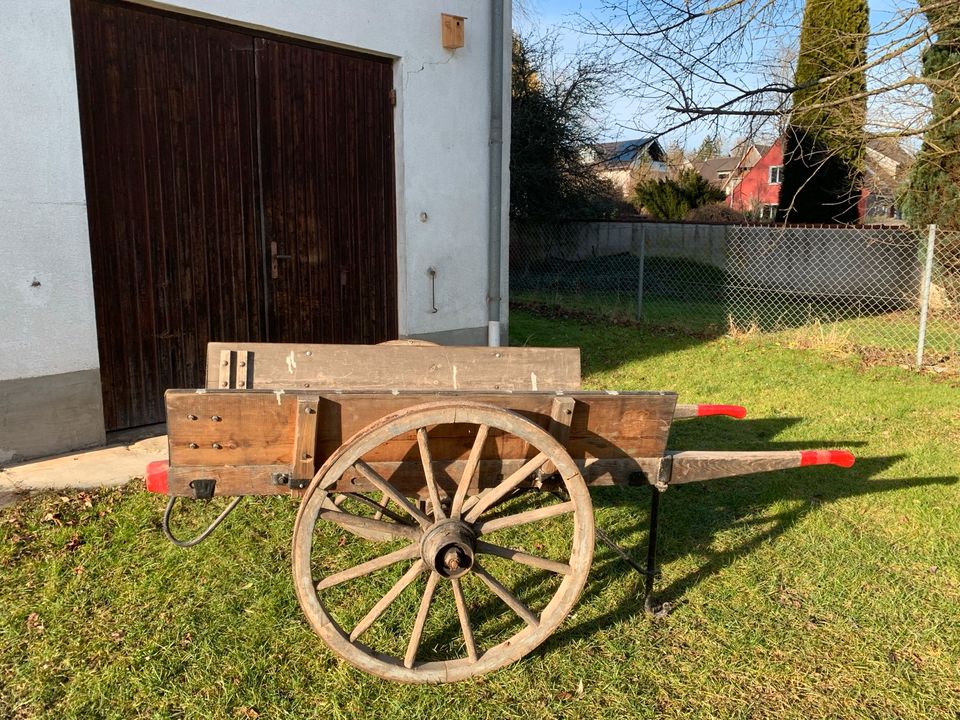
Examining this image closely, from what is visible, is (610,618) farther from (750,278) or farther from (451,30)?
(750,278)

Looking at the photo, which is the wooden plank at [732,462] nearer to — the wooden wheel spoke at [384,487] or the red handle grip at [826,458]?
the red handle grip at [826,458]

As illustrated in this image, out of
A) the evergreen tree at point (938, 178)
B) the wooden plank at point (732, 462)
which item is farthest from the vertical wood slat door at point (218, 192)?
the evergreen tree at point (938, 178)

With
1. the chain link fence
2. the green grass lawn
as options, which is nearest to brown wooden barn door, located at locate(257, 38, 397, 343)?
the green grass lawn

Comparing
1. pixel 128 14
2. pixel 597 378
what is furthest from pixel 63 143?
pixel 597 378

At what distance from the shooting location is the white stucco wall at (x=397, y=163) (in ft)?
14.9

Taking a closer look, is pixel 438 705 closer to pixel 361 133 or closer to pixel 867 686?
pixel 867 686

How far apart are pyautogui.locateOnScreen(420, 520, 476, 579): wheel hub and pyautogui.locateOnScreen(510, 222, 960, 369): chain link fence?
25.8 feet

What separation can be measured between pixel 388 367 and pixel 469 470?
997 millimetres

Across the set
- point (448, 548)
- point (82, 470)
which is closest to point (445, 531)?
point (448, 548)

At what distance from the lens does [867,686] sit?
2.74 meters

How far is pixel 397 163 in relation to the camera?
6676 millimetres

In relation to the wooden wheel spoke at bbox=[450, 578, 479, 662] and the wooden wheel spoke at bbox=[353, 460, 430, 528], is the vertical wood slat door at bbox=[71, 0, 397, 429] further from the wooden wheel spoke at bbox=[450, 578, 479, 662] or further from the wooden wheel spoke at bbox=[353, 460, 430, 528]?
the wooden wheel spoke at bbox=[450, 578, 479, 662]

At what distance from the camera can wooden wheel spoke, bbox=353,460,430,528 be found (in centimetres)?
249

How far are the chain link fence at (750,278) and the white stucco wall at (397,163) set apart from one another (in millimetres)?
4565
